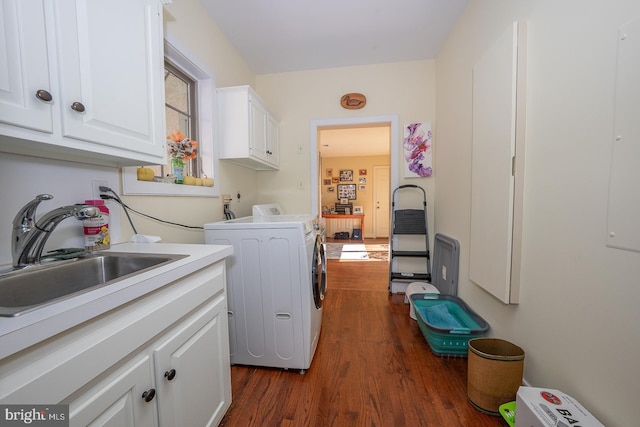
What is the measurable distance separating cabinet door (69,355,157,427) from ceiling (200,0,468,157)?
2.35 meters

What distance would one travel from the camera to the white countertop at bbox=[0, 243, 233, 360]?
0.44m

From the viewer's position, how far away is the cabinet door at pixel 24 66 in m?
0.63

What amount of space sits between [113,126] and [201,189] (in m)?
0.93

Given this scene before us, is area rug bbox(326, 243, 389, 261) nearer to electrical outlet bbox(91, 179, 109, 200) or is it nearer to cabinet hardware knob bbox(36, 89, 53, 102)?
electrical outlet bbox(91, 179, 109, 200)

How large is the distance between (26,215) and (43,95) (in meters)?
0.39

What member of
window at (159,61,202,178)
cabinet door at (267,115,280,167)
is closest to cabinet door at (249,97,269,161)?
cabinet door at (267,115,280,167)

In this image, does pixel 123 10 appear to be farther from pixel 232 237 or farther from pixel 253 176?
pixel 253 176

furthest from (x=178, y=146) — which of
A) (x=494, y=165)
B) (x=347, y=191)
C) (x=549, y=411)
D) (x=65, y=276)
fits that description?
(x=347, y=191)

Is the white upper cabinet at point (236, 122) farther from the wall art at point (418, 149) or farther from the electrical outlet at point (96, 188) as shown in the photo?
the wall art at point (418, 149)

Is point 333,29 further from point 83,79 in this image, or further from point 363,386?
point 363,386

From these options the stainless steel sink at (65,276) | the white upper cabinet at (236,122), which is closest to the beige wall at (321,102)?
the white upper cabinet at (236,122)

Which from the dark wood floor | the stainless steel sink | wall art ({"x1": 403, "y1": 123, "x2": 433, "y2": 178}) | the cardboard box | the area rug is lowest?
the dark wood floor

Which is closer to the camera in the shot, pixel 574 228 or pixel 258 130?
pixel 574 228

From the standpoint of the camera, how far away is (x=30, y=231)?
2.61 ft
